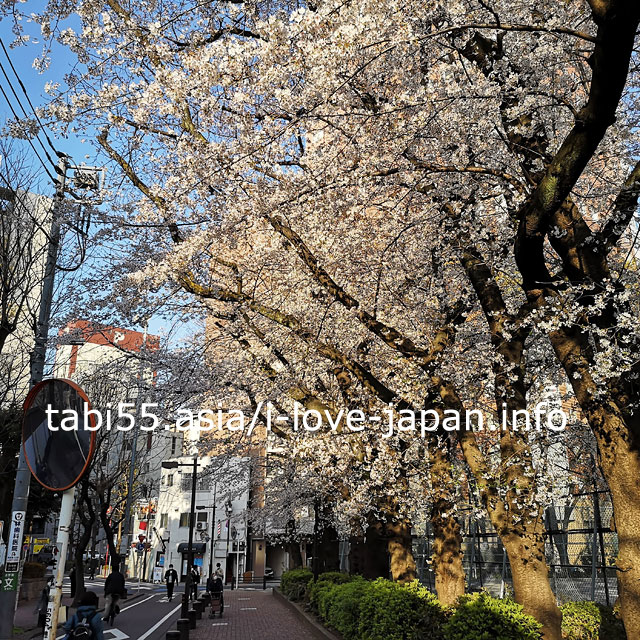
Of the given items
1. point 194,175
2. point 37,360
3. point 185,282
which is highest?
point 194,175

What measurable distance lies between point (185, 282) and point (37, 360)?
274 centimetres

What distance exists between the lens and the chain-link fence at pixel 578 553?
36.0 feet

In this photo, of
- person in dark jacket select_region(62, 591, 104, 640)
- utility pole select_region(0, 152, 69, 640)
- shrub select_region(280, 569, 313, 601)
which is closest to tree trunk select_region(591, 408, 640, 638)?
person in dark jacket select_region(62, 591, 104, 640)

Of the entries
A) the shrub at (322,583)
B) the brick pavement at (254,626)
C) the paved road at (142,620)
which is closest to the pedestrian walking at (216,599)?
the brick pavement at (254,626)

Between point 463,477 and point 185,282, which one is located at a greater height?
point 185,282

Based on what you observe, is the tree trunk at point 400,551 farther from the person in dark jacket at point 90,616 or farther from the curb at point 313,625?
the person in dark jacket at point 90,616

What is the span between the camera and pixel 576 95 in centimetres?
903

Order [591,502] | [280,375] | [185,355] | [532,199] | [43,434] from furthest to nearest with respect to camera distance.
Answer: [185,355], [280,375], [591,502], [532,199], [43,434]

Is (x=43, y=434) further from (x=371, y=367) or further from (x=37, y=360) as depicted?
(x=371, y=367)

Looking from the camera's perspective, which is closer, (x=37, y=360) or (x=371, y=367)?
(x=37, y=360)

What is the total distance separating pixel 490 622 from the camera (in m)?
7.13

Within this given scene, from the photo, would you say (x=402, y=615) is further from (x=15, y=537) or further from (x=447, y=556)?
(x=15, y=537)

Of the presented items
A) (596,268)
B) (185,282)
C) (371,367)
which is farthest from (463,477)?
(185,282)

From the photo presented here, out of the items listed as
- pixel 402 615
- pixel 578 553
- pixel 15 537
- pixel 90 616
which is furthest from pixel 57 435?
pixel 578 553
